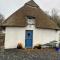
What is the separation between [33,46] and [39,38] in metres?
1.25

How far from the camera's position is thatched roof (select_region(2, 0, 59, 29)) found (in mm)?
26516

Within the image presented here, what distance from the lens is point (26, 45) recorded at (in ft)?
87.5

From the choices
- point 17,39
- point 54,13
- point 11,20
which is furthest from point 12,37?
point 54,13

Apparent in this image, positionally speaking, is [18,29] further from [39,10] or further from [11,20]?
[39,10]

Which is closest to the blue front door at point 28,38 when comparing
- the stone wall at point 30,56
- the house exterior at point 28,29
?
the house exterior at point 28,29

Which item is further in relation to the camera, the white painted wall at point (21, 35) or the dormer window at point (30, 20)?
the dormer window at point (30, 20)

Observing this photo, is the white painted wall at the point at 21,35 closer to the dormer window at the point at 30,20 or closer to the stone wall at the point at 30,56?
the dormer window at the point at 30,20

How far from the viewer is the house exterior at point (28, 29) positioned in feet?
85.1

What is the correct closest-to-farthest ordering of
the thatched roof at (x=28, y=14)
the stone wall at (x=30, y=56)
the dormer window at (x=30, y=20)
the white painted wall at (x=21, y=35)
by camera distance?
the stone wall at (x=30, y=56)
the white painted wall at (x=21, y=35)
the thatched roof at (x=28, y=14)
the dormer window at (x=30, y=20)

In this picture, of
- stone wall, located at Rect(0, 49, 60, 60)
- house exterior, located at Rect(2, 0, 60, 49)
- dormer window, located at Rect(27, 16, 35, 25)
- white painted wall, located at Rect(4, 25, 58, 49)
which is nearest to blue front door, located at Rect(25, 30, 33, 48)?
house exterior, located at Rect(2, 0, 60, 49)

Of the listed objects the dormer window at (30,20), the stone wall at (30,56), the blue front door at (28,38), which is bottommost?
the stone wall at (30,56)

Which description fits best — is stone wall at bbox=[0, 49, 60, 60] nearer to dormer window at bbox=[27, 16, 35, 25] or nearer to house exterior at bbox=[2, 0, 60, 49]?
house exterior at bbox=[2, 0, 60, 49]

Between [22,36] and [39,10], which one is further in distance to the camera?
[39,10]

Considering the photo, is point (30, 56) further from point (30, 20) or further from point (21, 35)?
point (30, 20)
